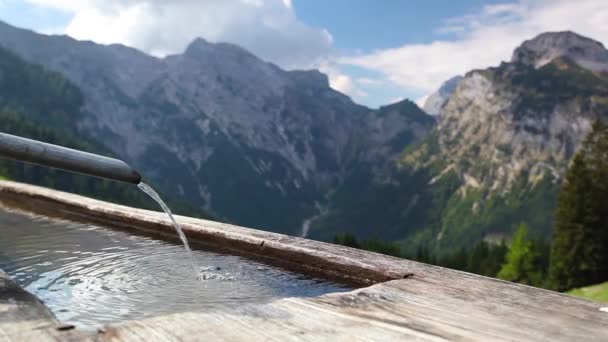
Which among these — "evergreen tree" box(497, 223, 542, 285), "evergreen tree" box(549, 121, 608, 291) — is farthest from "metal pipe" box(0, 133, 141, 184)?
"evergreen tree" box(497, 223, 542, 285)

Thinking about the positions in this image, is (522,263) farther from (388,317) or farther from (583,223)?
(388,317)

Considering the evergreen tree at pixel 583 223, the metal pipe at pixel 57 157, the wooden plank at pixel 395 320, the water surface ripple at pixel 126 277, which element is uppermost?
the evergreen tree at pixel 583 223

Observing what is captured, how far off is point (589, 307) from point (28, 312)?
9.74 feet

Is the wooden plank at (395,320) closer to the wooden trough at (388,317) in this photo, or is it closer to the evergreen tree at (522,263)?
the wooden trough at (388,317)

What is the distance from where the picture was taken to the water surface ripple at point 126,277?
396 cm

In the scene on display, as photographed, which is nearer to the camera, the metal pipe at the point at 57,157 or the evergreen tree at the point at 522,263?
the metal pipe at the point at 57,157

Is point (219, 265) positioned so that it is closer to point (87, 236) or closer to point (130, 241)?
point (130, 241)

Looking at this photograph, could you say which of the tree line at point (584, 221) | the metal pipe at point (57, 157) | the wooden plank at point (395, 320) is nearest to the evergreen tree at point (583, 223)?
the tree line at point (584, 221)

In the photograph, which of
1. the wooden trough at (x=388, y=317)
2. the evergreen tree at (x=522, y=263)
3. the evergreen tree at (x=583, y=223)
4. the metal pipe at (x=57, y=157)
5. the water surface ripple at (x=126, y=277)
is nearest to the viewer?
the wooden trough at (x=388, y=317)

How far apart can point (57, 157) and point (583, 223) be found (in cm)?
6317

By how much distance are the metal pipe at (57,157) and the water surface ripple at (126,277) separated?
106 centimetres

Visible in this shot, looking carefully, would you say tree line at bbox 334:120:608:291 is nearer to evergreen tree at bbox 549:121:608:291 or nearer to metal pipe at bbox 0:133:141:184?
evergreen tree at bbox 549:121:608:291

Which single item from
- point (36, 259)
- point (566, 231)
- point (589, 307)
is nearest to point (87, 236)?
point (36, 259)

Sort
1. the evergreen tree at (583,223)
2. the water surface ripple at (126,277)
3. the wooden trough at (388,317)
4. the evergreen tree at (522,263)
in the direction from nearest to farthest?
1. the wooden trough at (388,317)
2. the water surface ripple at (126,277)
3. the evergreen tree at (583,223)
4. the evergreen tree at (522,263)
